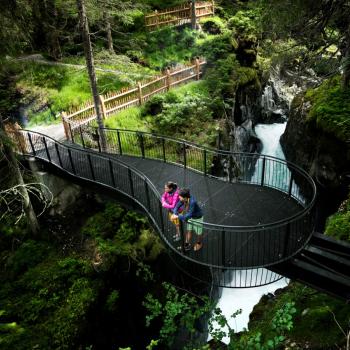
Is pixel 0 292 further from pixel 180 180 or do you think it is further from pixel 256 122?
pixel 256 122

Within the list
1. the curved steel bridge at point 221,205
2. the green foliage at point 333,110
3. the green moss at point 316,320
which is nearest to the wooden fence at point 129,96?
the curved steel bridge at point 221,205

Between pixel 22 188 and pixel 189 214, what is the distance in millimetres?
6944

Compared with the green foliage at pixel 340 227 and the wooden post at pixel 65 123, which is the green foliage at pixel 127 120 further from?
the green foliage at pixel 340 227

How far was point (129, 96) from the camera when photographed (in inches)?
674

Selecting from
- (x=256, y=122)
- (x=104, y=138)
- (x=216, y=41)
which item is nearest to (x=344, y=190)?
(x=104, y=138)

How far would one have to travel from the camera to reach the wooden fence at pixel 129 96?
605 inches

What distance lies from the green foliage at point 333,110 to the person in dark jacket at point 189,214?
312 inches

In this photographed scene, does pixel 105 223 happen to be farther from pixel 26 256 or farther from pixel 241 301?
pixel 241 301

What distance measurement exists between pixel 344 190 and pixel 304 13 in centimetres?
685

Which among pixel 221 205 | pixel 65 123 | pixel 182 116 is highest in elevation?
pixel 65 123

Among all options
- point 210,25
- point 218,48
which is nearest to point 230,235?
point 218,48

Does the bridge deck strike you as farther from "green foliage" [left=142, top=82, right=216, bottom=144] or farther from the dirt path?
the dirt path

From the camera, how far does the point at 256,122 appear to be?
85.5 ft

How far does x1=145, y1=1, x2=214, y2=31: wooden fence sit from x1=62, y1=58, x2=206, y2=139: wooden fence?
5.85 m
